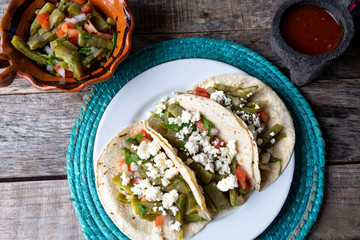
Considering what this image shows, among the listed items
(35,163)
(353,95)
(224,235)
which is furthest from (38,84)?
(353,95)

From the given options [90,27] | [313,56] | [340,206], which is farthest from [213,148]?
[90,27]

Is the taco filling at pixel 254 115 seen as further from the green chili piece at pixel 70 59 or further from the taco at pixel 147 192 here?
the green chili piece at pixel 70 59

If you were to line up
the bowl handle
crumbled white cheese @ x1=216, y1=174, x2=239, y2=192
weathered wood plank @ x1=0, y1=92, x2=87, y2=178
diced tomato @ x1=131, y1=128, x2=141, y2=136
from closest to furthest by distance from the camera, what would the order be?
crumbled white cheese @ x1=216, y1=174, x2=239, y2=192 → the bowl handle → diced tomato @ x1=131, y1=128, x2=141, y2=136 → weathered wood plank @ x1=0, y1=92, x2=87, y2=178

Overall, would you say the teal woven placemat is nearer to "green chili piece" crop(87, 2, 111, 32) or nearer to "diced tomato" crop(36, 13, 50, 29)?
"green chili piece" crop(87, 2, 111, 32)

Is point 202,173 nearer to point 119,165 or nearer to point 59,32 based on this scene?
point 119,165

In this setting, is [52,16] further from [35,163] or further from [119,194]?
[119,194]

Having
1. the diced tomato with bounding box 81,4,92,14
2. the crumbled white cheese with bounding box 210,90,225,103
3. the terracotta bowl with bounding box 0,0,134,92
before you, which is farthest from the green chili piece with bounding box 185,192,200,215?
the diced tomato with bounding box 81,4,92,14

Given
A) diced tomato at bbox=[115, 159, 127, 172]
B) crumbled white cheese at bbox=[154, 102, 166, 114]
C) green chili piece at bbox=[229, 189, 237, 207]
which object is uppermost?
crumbled white cheese at bbox=[154, 102, 166, 114]
